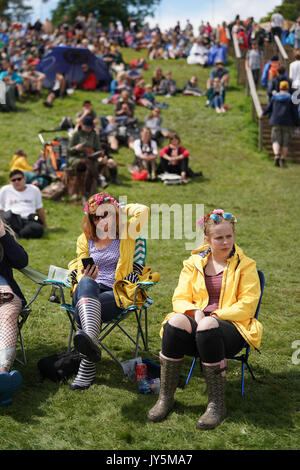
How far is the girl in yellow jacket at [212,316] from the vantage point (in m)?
3.58

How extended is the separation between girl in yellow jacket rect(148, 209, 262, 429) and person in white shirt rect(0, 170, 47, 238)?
4736mm

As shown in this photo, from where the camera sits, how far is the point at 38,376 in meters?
4.28

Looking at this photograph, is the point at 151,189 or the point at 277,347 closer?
the point at 277,347

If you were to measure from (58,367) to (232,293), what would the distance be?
142cm

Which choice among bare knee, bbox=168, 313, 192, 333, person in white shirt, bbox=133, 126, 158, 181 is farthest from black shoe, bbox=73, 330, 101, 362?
person in white shirt, bbox=133, 126, 158, 181

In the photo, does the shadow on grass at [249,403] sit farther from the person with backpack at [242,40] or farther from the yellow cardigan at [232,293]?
the person with backpack at [242,40]

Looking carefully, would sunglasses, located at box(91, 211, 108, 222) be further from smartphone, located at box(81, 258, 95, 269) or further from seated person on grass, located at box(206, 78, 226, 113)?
seated person on grass, located at box(206, 78, 226, 113)

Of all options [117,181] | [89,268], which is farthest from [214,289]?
[117,181]

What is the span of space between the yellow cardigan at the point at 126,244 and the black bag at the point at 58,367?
620 mm

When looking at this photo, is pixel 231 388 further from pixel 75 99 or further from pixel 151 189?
pixel 75 99
